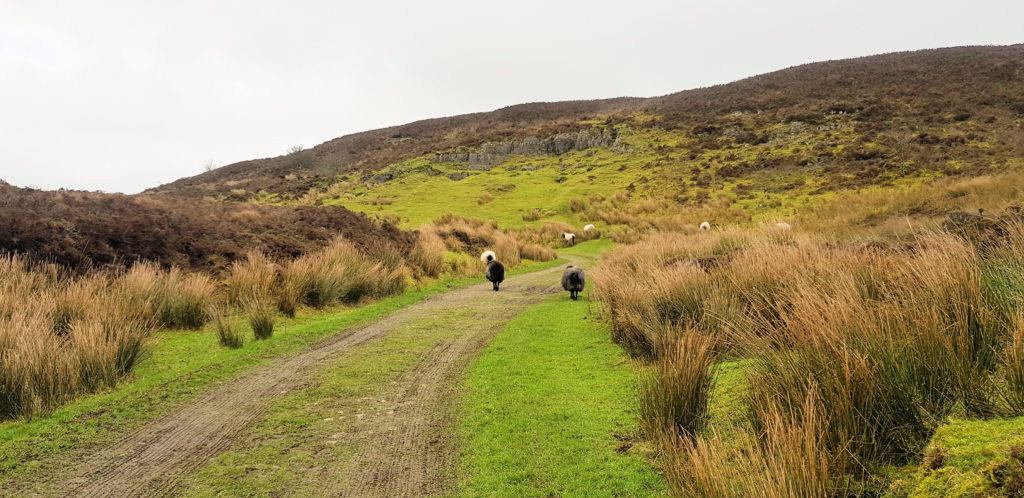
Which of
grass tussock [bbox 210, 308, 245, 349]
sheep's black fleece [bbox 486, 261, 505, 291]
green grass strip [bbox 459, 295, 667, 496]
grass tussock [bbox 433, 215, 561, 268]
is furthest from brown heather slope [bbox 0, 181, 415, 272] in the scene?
green grass strip [bbox 459, 295, 667, 496]

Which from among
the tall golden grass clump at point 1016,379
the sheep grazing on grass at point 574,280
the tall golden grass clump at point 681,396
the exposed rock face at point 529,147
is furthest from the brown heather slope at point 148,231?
the exposed rock face at point 529,147

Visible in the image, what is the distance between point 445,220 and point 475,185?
54.3 feet

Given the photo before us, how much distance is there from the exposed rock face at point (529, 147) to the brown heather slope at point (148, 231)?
40194 mm

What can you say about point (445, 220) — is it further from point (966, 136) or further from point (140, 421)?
point (966, 136)

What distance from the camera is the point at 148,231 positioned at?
1171 cm

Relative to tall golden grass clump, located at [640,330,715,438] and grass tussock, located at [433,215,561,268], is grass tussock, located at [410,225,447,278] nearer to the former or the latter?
grass tussock, located at [433,215,561,268]

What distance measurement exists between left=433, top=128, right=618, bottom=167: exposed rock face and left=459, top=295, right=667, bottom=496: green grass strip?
50.8 meters

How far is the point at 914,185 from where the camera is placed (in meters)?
25.4

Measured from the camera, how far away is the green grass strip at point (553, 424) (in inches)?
141

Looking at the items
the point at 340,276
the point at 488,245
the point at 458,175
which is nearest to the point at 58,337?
the point at 340,276

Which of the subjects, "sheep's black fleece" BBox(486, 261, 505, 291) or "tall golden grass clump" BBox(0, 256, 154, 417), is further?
"sheep's black fleece" BBox(486, 261, 505, 291)

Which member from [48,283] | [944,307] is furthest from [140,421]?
[944,307]

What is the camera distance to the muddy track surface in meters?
3.75

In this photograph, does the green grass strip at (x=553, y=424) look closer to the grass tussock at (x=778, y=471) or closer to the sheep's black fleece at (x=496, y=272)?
the grass tussock at (x=778, y=471)
